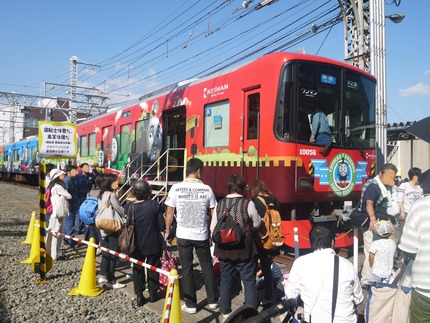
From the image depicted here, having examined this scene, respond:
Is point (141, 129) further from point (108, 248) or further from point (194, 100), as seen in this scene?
point (108, 248)

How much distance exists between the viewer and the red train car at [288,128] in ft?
20.2

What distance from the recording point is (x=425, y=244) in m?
2.37

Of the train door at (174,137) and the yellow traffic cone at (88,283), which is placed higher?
the train door at (174,137)

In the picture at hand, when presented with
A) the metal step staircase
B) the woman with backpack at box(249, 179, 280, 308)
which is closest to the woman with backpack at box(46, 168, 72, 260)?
the metal step staircase

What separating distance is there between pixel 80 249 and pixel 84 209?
2.12 m

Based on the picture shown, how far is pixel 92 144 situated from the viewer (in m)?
14.8

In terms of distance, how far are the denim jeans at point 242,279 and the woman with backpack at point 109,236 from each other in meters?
1.87

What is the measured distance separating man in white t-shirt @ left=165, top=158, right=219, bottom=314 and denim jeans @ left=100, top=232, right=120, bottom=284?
4.22ft

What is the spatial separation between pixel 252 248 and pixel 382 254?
168cm

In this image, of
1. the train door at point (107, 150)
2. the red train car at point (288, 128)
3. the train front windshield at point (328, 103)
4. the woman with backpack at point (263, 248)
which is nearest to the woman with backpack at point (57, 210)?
the red train car at point (288, 128)

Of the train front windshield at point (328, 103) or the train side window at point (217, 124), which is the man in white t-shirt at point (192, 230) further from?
the train side window at point (217, 124)

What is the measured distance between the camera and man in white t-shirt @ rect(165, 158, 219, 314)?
4.46m

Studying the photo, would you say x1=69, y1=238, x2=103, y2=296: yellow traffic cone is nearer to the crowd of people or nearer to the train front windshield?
the crowd of people

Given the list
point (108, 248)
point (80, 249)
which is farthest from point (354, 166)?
point (80, 249)
